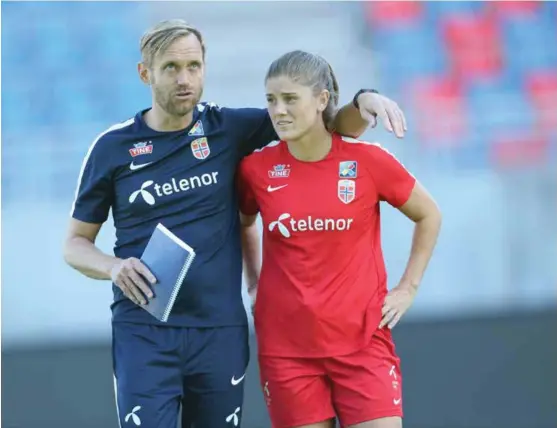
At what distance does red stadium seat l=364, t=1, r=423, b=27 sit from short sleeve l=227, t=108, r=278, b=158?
2353mm

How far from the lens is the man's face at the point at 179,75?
341 centimetres

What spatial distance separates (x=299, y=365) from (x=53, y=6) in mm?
3016

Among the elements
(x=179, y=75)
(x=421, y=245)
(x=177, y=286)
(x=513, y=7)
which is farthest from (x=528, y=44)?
(x=177, y=286)

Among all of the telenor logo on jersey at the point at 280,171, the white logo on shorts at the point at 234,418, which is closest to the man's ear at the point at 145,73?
the telenor logo on jersey at the point at 280,171

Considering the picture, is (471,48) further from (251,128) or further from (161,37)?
(161,37)

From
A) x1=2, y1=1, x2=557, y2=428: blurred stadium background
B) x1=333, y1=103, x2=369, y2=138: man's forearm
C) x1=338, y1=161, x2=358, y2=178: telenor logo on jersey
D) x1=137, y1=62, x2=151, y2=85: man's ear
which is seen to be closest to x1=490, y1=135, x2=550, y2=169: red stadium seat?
x1=2, y1=1, x2=557, y2=428: blurred stadium background

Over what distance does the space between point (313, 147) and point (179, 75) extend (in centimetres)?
49

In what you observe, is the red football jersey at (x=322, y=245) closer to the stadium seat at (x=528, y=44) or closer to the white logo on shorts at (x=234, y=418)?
the white logo on shorts at (x=234, y=418)

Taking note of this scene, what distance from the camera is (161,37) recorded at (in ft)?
11.3

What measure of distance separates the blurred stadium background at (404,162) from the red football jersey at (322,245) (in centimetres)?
232

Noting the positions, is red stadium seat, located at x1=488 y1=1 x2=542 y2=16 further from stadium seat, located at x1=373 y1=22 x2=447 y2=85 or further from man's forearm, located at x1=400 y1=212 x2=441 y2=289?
man's forearm, located at x1=400 y1=212 x2=441 y2=289

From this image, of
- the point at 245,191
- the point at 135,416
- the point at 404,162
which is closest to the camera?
the point at 135,416

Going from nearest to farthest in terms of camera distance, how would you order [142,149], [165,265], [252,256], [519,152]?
[165,265]
[142,149]
[252,256]
[519,152]

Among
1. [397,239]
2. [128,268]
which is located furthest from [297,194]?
[397,239]
